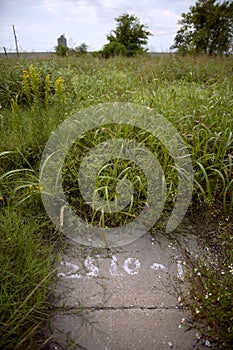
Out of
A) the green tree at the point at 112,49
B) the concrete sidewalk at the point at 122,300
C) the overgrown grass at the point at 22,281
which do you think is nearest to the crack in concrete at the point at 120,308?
the concrete sidewalk at the point at 122,300

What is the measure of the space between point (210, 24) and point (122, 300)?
34.6ft

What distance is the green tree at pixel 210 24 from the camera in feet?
29.7

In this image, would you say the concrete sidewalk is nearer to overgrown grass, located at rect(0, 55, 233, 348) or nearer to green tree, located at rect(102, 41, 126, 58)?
overgrown grass, located at rect(0, 55, 233, 348)

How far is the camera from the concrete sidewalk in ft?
3.50

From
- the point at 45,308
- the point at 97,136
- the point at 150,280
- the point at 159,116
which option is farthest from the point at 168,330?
the point at 159,116

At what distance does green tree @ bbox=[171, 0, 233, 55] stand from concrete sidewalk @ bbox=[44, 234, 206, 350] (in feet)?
29.9

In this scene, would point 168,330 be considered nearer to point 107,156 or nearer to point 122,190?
point 122,190

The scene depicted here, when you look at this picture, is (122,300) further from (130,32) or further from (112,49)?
(130,32)

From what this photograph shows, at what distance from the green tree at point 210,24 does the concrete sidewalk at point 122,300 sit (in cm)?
912

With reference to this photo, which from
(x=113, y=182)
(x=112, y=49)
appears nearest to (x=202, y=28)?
(x=112, y=49)

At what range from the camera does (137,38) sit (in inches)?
370

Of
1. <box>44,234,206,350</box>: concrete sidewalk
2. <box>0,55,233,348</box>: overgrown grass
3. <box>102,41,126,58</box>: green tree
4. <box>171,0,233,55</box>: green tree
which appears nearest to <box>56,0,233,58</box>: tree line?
<box>171,0,233,55</box>: green tree

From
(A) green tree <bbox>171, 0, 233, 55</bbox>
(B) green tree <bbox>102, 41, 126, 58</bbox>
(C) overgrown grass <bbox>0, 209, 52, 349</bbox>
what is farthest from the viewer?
(A) green tree <bbox>171, 0, 233, 55</bbox>

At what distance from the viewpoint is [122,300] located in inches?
48.3
